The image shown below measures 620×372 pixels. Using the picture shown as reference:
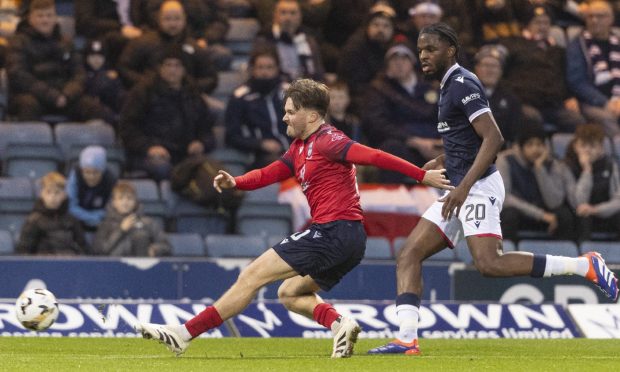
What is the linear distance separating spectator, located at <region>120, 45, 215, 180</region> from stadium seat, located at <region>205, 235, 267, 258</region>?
1.22 m

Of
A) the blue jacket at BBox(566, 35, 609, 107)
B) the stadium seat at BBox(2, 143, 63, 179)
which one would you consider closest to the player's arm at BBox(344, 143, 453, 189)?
the stadium seat at BBox(2, 143, 63, 179)

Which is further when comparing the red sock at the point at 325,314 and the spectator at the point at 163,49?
the spectator at the point at 163,49

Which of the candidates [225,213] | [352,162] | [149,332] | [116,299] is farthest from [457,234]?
[225,213]

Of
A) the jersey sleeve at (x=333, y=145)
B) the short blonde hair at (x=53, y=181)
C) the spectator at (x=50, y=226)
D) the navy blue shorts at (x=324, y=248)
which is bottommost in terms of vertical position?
the spectator at (x=50, y=226)

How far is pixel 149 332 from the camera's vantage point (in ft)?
29.1

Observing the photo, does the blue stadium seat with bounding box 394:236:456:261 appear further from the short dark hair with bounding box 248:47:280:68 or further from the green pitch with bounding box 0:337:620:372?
the green pitch with bounding box 0:337:620:372

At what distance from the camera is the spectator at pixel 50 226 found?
45.6ft

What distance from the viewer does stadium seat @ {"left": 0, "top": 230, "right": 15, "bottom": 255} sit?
14.0 m

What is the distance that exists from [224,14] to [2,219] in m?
4.67

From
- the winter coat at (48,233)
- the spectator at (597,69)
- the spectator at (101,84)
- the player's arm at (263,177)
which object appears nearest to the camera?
the player's arm at (263,177)

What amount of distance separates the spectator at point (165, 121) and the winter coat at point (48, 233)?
5.30 ft

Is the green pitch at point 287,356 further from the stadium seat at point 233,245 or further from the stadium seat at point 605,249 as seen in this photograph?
the stadium seat at point 605,249

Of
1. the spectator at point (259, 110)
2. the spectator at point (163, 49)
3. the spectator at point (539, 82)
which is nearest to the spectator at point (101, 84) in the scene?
the spectator at point (163, 49)

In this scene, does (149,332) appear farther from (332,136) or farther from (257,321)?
(257,321)
